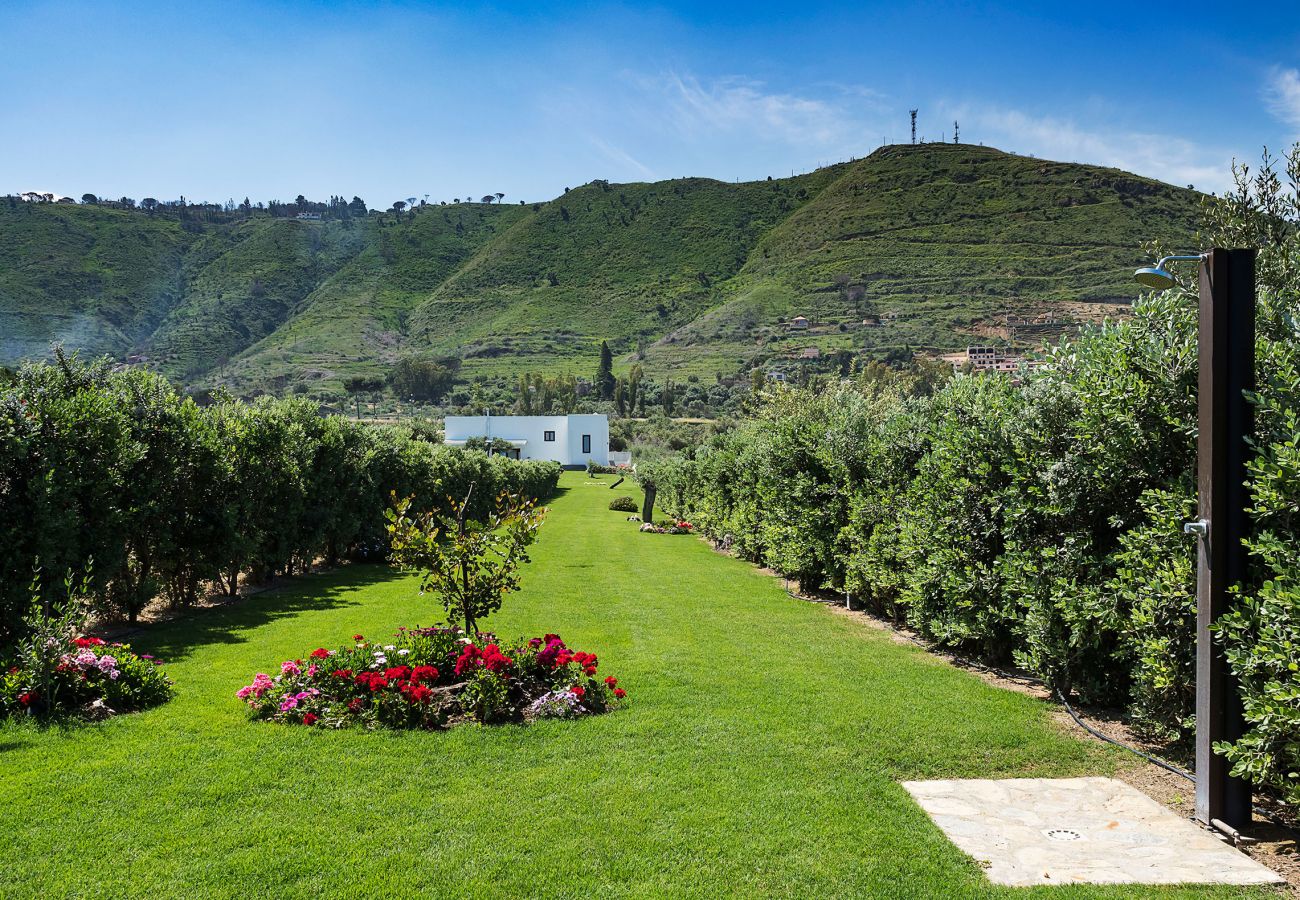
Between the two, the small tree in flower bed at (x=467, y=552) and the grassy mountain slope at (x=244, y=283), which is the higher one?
the grassy mountain slope at (x=244, y=283)

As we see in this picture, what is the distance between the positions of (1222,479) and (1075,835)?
2.15 metres

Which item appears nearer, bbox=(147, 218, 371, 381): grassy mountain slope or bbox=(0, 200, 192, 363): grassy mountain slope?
bbox=(0, 200, 192, 363): grassy mountain slope

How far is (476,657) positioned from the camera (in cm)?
621

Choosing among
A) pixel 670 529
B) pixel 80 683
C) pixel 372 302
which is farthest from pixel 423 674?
pixel 372 302

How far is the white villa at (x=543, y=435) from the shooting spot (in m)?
63.8

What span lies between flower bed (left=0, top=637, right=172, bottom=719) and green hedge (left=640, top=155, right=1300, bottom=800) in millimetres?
7452

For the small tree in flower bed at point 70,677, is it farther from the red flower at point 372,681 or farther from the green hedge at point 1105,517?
the green hedge at point 1105,517

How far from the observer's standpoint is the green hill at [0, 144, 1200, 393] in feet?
220

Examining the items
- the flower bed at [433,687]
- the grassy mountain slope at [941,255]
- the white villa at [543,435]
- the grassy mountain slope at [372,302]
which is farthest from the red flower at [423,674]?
the grassy mountain slope at [372,302]

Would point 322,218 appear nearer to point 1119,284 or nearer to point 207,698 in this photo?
point 1119,284

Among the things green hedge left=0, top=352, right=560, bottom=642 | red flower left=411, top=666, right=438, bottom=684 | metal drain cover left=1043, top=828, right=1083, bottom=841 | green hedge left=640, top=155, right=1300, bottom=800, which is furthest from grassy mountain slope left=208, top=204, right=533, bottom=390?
metal drain cover left=1043, top=828, right=1083, bottom=841

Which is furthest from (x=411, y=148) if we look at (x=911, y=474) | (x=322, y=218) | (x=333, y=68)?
(x=322, y=218)

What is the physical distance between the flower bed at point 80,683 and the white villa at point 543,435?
57196mm

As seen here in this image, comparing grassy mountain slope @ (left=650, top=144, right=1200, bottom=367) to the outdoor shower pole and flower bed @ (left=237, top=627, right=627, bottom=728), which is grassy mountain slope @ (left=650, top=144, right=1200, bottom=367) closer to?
the outdoor shower pole
